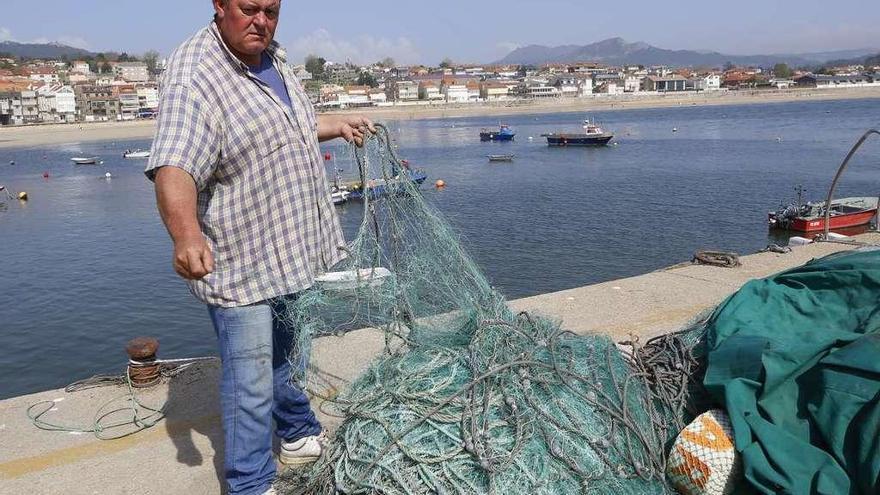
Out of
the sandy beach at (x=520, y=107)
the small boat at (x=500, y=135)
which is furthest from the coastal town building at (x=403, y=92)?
→ the small boat at (x=500, y=135)

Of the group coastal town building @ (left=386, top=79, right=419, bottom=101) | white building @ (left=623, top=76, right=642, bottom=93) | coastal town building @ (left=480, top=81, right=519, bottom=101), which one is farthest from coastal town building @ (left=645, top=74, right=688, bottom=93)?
coastal town building @ (left=386, top=79, right=419, bottom=101)

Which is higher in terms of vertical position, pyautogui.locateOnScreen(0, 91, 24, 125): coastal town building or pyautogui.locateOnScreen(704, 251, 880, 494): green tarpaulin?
pyautogui.locateOnScreen(0, 91, 24, 125): coastal town building

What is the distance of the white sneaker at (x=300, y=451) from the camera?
10.9ft

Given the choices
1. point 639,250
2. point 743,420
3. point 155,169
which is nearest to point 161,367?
point 155,169

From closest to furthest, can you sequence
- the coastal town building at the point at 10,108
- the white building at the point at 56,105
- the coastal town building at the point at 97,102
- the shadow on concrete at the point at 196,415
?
the shadow on concrete at the point at 196,415
the coastal town building at the point at 10,108
the white building at the point at 56,105
the coastal town building at the point at 97,102

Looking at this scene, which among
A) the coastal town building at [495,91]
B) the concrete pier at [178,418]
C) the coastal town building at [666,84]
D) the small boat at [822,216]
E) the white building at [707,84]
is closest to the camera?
the concrete pier at [178,418]

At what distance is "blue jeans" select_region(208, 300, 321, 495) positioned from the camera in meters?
2.71

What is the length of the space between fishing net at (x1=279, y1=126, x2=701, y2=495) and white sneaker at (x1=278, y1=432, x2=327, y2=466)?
211mm

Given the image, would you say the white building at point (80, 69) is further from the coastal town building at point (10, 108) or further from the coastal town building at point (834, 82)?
the coastal town building at point (834, 82)

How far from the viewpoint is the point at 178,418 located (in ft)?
12.6

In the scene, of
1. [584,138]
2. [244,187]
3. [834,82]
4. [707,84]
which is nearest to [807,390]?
[244,187]

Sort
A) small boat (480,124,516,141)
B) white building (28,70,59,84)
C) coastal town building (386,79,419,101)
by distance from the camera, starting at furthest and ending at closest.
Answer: coastal town building (386,79,419,101), white building (28,70,59,84), small boat (480,124,516,141)

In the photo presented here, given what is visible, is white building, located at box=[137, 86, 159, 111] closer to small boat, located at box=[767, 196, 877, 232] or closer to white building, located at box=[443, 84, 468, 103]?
white building, located at box=[443, 84, 468, 103]

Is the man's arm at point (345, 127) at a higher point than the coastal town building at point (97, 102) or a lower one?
lower
